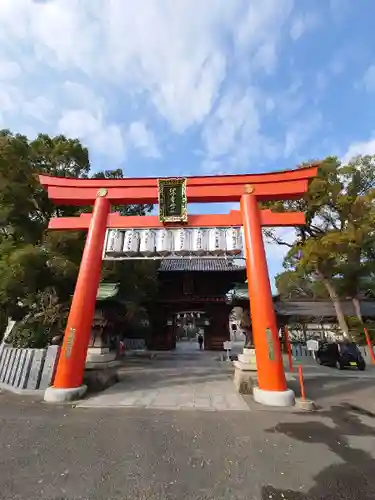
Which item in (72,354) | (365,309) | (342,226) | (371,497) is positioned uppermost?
(342,226)

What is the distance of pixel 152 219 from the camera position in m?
8.98

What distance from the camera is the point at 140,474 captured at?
3.26 meters

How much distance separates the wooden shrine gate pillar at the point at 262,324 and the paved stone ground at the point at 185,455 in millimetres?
680

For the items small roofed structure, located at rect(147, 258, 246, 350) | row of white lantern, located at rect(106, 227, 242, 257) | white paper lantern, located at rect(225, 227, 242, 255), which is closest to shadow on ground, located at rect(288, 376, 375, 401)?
white paper lantern, located at rect(225, 227, 242, 255)

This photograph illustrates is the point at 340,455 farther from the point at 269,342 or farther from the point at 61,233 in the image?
the point at 61,233

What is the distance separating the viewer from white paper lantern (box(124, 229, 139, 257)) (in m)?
8.60

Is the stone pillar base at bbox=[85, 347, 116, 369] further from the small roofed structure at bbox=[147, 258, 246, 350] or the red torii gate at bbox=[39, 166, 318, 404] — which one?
the small roofed structure at bbox=[147, 258, 246, 350]

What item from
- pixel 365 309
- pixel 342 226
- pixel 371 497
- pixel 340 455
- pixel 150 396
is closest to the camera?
pixel 371 497

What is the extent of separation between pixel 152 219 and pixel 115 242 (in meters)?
1.46

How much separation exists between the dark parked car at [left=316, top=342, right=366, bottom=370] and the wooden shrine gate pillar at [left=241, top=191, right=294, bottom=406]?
8882 millimetres

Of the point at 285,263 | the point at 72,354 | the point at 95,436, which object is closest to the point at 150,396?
the point at 72,354

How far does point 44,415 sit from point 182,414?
2.93 meters

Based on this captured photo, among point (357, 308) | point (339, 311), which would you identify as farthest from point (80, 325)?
point (357, 308)

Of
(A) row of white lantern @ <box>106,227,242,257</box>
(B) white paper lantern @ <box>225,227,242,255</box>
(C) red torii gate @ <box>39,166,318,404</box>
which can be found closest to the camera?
(C) red torii gate @ <box>39,166,318,404</box>
